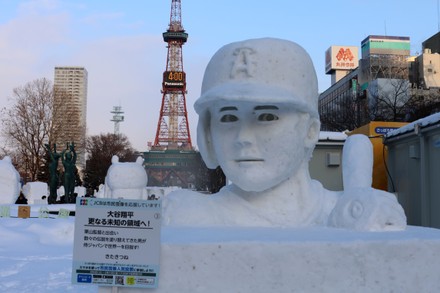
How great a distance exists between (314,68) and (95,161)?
43.8 m

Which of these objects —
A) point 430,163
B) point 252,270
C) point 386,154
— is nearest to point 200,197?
point 252,270

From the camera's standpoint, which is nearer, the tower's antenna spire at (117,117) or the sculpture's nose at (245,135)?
the sculpture's nose at (245,135)

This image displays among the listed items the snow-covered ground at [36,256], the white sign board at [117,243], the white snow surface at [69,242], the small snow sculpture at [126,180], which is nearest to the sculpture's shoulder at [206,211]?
the white snow surface at [69,242]

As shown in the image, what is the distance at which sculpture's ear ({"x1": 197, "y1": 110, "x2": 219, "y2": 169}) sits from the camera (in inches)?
128

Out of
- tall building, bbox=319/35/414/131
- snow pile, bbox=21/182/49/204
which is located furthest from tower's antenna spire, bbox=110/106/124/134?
snow pile, bbox=21/182/49/204

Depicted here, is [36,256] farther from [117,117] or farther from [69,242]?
[117,117]

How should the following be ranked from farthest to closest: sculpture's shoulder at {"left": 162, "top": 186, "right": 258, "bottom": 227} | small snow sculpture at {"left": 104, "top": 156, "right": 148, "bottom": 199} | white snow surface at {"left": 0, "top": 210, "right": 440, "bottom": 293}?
small snow sculpture at {"left": 104, "top": 156, "right": 148, "bottom": 199} → sculpture's shoulder at {"left": 162, "top": 186, "right": 258, "bottom": 227} → white snow surface at {"left": 0, "top": 210, "right": 440, "bottom": 293}

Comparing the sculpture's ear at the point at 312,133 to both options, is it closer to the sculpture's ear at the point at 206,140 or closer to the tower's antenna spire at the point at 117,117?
the sculpture's ear at the point at 206,140

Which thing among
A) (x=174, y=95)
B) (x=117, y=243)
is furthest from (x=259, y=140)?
(x=174, y=95)

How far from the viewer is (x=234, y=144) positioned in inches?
120

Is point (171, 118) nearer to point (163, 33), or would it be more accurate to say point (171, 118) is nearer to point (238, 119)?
point (163, 33)

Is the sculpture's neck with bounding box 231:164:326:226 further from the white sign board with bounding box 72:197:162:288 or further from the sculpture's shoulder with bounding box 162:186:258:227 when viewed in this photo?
the white sign board with bounding box 72:197:162:288

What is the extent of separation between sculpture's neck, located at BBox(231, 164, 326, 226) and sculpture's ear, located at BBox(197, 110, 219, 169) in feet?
1.02

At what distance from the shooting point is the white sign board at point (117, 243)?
2.04 m
